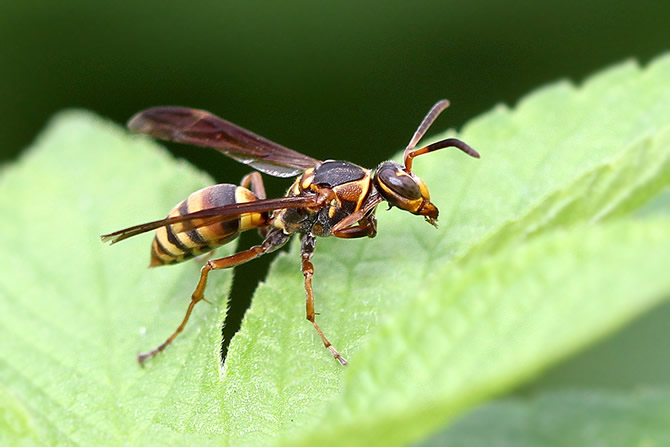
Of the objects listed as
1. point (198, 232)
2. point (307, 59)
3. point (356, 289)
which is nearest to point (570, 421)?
point (356, 289)

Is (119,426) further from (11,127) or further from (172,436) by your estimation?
(11,127)

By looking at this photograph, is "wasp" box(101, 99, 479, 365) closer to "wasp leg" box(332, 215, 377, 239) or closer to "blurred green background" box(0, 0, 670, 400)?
"wasp leg" box(332, 215, 377, 239)

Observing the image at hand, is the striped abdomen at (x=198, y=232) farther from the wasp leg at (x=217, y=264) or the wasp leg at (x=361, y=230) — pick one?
the wasp leg at (x=361, y=230)

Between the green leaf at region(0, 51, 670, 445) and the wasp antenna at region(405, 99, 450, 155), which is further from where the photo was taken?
the wasp antenna at region(405, 99, 450, 155)

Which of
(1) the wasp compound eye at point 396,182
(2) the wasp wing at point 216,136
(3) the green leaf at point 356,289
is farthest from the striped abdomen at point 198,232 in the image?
(1) the wasp compound eye at point 396,182

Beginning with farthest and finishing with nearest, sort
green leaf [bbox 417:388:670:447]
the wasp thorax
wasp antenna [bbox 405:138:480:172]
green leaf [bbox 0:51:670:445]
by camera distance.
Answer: the wasp thorax → wasp antenna [bbox 405:138:480:172] → green leaf [bbox 417:388:670:447] → green leaf [bbox 0:51:670:445]

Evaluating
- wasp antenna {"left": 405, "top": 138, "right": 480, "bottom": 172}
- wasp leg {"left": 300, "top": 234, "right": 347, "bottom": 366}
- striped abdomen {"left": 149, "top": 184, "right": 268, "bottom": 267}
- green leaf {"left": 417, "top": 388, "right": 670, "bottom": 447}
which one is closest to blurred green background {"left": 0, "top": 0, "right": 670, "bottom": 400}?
striped abdomen {"left": 149, "top": 184, "right": 268, "bottom": 267}

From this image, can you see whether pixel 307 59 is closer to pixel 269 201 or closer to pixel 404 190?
pixel 269 201
